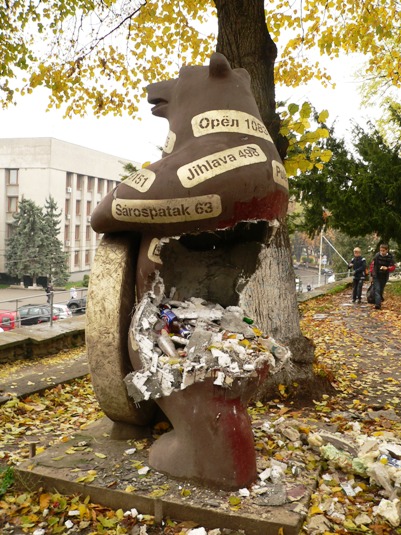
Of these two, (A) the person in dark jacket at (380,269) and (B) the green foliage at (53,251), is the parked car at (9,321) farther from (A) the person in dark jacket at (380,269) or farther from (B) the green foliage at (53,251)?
(B) the green foliage at (53,251)

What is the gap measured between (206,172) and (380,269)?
978cm

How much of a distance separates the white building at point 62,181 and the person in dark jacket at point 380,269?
2802 cm

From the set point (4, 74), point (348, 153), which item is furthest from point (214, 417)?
point (348, 153)

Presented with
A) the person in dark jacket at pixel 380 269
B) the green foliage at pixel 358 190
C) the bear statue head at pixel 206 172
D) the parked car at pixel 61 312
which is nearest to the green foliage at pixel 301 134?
the bear statue head at pixel 206 172

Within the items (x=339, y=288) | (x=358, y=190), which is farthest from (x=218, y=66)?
(x=339, y=288)

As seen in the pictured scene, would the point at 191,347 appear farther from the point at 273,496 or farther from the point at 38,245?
the point at 38,245

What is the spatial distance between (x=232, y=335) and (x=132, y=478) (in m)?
1.23

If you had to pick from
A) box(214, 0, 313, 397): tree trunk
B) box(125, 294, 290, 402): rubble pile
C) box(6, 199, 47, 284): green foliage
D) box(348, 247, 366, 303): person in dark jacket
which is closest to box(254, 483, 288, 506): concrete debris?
box(125, 294, 290, 402): rubble pile

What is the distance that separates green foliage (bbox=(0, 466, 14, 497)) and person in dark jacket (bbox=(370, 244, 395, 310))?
1010 cm

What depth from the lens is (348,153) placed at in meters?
16.3

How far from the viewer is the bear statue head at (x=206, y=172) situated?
347cm

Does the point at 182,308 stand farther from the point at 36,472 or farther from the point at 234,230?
the point at 36,472

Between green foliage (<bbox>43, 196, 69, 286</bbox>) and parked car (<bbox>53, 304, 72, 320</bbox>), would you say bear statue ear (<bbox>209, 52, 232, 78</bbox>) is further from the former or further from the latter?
green foliage (<bbox>43, 196, 69, 286</bbox>)

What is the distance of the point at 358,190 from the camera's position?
48.4 ft
